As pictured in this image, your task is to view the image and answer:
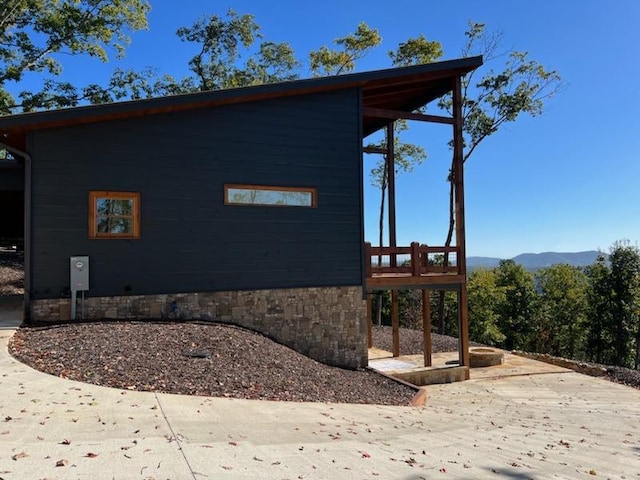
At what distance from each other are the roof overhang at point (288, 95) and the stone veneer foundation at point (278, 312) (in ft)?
9.56

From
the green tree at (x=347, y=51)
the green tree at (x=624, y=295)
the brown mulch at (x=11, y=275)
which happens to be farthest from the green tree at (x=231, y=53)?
the green tree at (x=624, y=295)

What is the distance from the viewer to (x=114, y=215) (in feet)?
26.2

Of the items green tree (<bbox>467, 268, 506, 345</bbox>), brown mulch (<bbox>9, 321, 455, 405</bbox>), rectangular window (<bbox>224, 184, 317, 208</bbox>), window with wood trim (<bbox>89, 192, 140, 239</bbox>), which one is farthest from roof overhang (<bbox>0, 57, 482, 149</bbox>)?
green tree (<bbox>467, 268, 506, 345</bbox>)

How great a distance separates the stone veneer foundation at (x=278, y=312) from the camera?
7.86 metres

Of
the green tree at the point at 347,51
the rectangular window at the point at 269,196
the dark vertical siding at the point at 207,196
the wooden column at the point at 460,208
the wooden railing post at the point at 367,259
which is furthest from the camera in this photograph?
the green tree at the point at 347,51

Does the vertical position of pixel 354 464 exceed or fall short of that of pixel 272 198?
it falls short

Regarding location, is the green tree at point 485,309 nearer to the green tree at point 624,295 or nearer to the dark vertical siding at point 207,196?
the green tree at point 624,295

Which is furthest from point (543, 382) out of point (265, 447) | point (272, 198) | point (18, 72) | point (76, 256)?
point (18, 72)

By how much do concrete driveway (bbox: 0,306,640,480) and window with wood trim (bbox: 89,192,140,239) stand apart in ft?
7.00

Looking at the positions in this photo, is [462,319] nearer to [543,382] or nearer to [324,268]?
[543,382]

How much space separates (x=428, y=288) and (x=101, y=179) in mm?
7250

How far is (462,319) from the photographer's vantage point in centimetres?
1070

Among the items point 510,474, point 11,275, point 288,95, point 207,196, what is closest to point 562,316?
point 288,95

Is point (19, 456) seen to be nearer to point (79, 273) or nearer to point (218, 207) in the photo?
point (79, 273)
